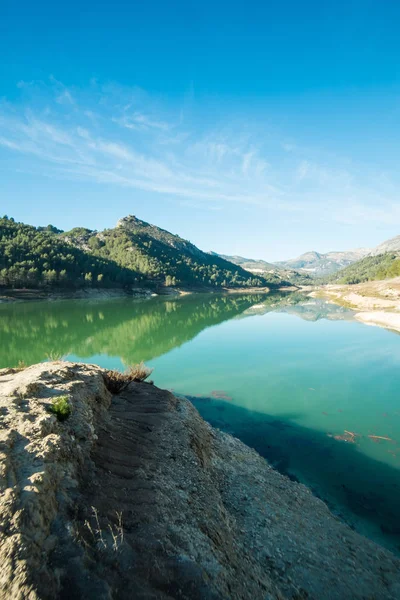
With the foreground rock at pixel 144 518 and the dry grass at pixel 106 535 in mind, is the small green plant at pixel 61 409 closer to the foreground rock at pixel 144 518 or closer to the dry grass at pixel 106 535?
the foreground rock at pixel 144 518

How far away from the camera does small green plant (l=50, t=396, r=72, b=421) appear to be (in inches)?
257

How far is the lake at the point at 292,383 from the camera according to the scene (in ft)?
35.5

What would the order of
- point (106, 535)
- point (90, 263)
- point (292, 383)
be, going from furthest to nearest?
1. point (90, 263)
2. point (292, 383)
3. point (106, 535)

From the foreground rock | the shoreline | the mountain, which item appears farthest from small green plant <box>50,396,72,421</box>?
the mountain

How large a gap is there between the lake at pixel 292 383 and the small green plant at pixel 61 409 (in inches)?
336

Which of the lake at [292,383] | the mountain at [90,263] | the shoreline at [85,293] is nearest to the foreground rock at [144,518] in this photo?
the lake at [292,383]

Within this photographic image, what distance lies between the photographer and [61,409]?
660cm

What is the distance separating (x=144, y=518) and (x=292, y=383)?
1765cm

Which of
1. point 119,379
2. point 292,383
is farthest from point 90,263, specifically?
point 119,379

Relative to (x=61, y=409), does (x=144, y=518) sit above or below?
below

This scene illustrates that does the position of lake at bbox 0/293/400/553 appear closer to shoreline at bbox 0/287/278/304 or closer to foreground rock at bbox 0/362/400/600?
foreground rock at bbox 0/362/400/600

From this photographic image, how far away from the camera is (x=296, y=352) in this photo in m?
30.6

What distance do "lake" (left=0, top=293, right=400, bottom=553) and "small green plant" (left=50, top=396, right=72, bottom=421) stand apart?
8.53m

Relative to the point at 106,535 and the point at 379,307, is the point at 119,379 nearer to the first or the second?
the point at 106,535
